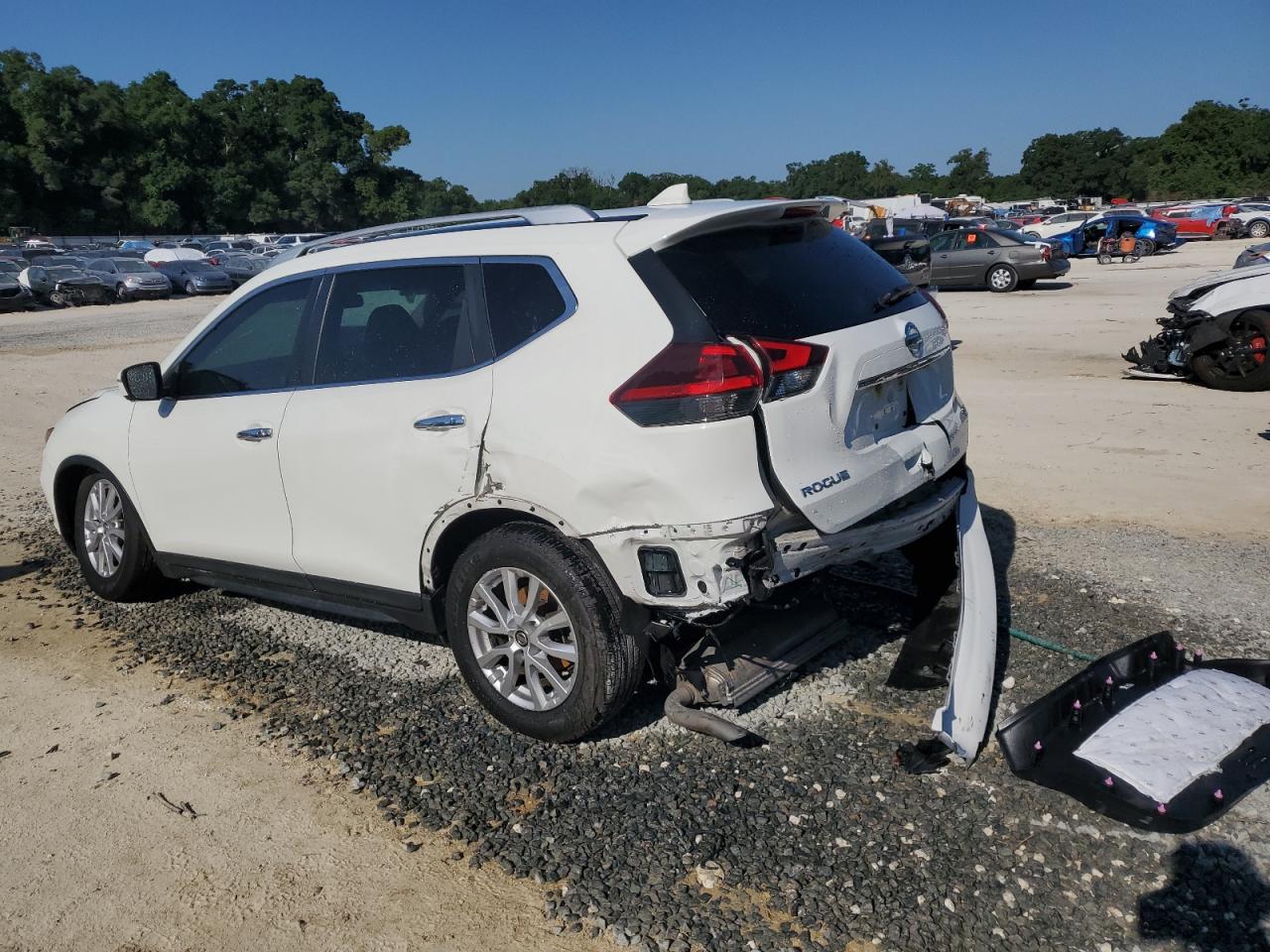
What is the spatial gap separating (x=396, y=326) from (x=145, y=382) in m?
1.59

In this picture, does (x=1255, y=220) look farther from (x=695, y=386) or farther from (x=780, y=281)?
(x=695, y=386)

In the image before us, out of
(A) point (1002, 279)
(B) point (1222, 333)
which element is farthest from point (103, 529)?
(A) point (1002, 279)

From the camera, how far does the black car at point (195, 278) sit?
113 feet

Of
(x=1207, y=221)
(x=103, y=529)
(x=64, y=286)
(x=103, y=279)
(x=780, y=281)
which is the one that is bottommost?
(x=1207, y=221)

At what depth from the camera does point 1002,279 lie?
73.3ft

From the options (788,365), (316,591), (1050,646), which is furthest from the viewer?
(316,591)

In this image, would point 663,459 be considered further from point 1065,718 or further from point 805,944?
point 1065,718

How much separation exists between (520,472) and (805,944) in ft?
5.70

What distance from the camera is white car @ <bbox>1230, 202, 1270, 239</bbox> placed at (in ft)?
124

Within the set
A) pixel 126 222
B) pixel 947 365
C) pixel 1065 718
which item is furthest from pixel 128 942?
Answer: pixel 126 222

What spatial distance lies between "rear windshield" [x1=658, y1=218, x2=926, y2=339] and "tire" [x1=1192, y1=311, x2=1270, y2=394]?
7.47m

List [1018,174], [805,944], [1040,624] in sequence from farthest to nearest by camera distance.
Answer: [1018,174] → [1040,624] → [805,944]

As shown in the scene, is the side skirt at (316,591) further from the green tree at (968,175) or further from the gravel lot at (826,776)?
the green tree at (968,175)

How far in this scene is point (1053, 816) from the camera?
312 cm
